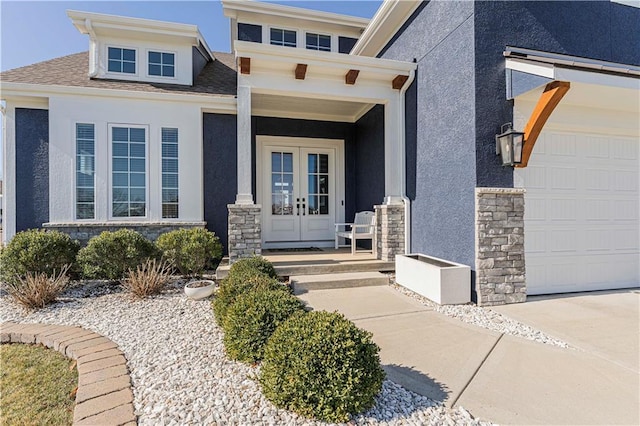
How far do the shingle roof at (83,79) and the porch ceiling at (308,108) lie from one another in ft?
2.47

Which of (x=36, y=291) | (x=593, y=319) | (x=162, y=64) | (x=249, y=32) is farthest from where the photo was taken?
(x=249, y=32)

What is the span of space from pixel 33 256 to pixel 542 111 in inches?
304

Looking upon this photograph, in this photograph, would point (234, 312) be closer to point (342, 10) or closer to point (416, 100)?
point (416, 100)

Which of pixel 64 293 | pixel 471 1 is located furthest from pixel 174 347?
pixel 471 1

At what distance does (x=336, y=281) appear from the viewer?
5230mm

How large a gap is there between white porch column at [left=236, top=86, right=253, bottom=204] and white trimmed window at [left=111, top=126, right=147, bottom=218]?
2.24m

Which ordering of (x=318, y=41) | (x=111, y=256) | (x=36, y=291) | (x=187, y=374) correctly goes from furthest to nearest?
(x=318, y=41)
(x=111, y=256)
(x=36, y=291)
(x=187, y=374)

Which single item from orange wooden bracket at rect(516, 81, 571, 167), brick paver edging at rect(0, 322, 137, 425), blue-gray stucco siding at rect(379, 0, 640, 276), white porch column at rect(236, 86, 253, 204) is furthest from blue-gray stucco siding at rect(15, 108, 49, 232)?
orange wooden bracket at rect(516, 81, 571, 167)

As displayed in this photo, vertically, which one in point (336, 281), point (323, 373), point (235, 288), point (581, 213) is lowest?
point (336, 281)

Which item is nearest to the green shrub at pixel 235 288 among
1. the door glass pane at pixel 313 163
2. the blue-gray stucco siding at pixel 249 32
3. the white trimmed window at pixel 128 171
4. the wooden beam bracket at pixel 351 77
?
the white trimmed window at pixel 128 171

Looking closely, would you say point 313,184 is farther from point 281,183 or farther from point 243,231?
point 243,231

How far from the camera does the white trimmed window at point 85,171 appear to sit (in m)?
6.07

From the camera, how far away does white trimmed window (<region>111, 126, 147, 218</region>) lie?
244 inches

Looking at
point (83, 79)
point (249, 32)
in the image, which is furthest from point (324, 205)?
point (83, 79)
